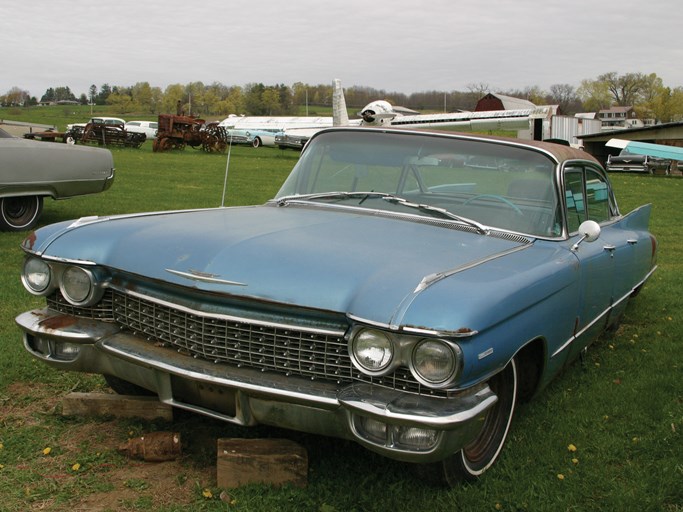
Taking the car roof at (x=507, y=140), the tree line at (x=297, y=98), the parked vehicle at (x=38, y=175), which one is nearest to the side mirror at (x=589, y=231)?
the car roof at (x=507, y=140)

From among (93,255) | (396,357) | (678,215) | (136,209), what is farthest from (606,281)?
(678,215)

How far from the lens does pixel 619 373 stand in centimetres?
459

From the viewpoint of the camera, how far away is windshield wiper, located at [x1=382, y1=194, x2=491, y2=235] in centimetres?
363

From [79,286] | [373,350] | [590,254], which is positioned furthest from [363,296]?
[590,254]

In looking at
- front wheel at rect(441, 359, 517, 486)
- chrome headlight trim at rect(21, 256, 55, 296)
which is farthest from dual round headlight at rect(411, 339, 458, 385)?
chrome headlight trim at rect(21, 256, 55, 296)

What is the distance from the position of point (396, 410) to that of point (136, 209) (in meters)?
9.96

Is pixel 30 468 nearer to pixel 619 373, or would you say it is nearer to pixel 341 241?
pixel 341 241

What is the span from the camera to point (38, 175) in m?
8.41

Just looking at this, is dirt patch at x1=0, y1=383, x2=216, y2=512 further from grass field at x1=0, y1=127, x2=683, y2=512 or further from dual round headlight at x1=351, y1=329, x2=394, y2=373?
dual round headlight at x1=351, y1=329, x2=394, y2=373

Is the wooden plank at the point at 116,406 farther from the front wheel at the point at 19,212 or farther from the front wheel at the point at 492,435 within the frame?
the front wheel at the point at 19,212

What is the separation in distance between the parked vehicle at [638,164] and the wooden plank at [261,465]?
29.5m

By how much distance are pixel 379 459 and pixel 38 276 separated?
1.78 metres

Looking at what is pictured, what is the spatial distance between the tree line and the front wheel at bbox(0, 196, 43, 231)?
70.5 metres

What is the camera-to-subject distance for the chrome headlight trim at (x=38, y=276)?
11.0 feet
